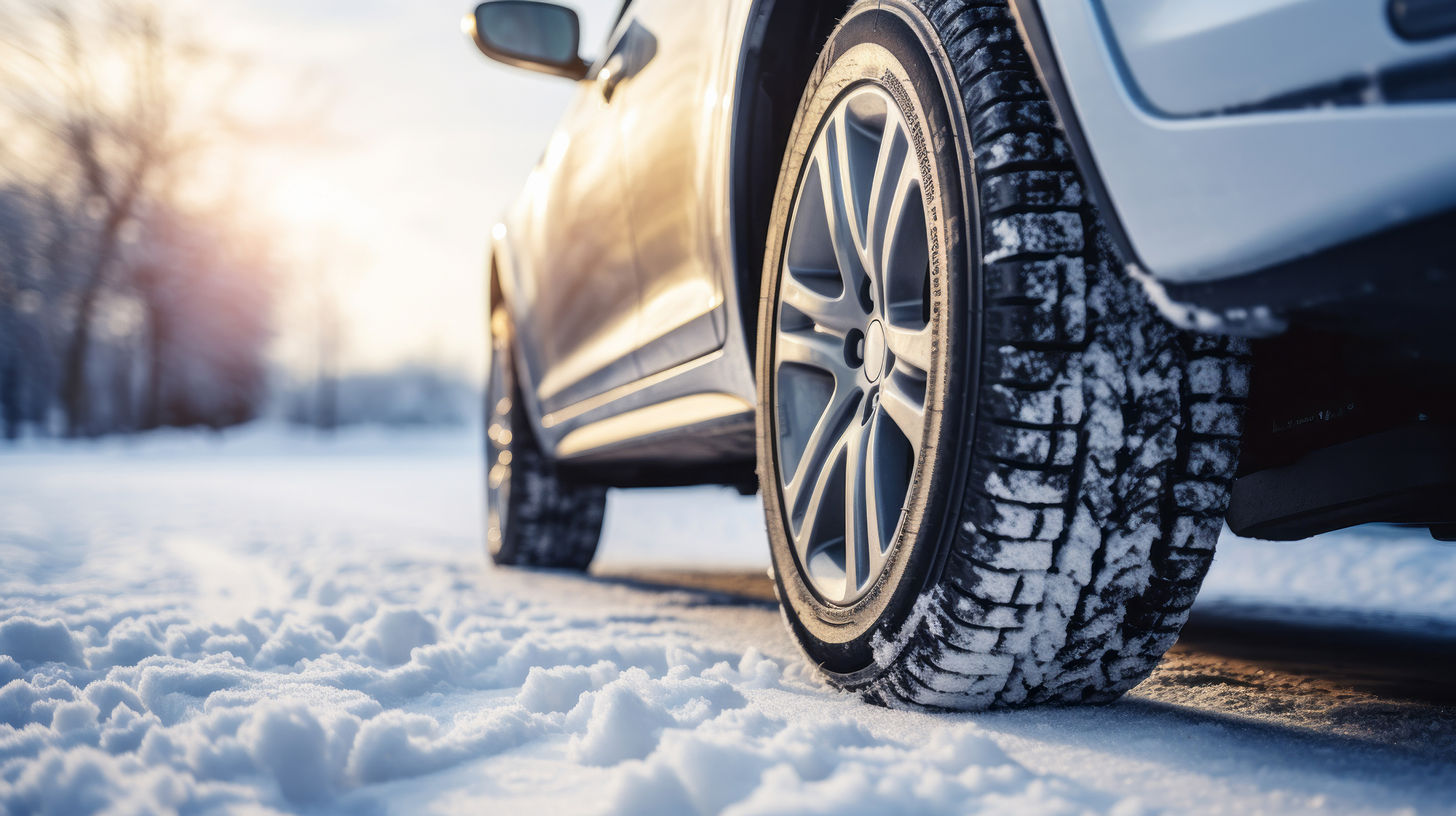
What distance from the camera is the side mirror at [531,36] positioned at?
2.74m

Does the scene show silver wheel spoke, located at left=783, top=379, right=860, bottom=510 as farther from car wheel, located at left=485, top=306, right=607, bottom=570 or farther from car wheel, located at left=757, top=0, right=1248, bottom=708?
car wheel, located at left=485, top=306, right=607, bottom=570

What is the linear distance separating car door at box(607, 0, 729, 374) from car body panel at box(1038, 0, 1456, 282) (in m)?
0.87

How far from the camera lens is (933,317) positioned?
1.19 metres

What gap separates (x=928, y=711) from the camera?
4.20ft

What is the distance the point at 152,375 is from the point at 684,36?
25521mm

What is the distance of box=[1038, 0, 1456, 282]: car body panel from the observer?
2.45 feet

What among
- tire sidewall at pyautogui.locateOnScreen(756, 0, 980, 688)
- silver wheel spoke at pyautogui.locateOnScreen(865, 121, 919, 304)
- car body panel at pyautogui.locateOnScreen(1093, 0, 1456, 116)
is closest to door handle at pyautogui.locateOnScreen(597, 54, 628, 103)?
tire sidewall at pyautogui.locateOnScreen(756, 0, 980, 688)

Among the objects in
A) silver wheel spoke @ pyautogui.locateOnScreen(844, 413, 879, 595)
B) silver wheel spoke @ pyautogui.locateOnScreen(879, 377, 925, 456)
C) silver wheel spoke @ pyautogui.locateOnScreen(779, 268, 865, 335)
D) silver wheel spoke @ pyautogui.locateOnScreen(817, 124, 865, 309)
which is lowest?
silver wheel spoke @ pyautogui.locateOnScreen(844, 413, 879, 595)

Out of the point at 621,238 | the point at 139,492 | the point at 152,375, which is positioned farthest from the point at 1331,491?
the point at 152,375

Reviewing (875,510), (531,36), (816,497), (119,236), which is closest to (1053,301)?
(875,510)

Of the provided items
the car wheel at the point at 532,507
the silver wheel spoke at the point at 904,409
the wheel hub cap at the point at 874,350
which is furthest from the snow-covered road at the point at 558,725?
the car wheel at the point at 532,507

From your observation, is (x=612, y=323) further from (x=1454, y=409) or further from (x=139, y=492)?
(x=139, y=492)

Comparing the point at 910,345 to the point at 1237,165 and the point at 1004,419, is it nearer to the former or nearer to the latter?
the point at 1004,419

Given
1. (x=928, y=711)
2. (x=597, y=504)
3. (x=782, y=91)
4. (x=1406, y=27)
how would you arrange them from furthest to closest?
(x=597, y=504) < (x=782, y=91) < (x=928, y=711) < (x=1406, y=27)
